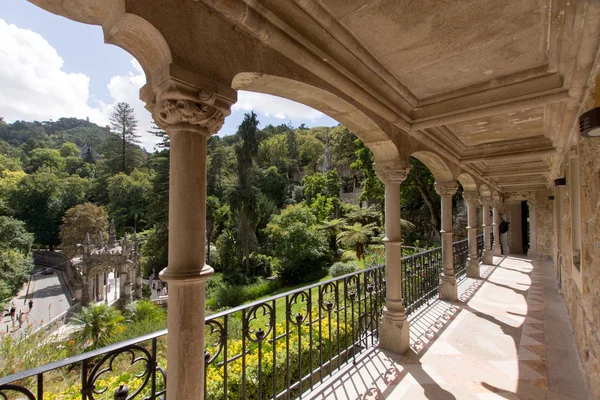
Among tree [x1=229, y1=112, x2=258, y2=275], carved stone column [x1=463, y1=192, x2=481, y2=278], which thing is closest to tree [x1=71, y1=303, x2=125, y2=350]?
tree [x1=229, y1=112, x2=258, y2=275]

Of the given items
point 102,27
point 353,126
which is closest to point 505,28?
point 353,126

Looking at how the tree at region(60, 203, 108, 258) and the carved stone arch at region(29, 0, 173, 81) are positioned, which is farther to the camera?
the tree at region(60, 203, 108, 258)

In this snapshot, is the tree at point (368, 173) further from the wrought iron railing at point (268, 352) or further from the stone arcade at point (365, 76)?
the stone arcade at point (365, 76)

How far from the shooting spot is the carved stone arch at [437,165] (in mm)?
4572

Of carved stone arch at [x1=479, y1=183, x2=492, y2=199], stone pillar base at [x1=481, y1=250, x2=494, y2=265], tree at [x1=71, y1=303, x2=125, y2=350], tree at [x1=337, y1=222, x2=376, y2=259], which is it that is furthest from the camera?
tree at [x1=337, y1=222, x2=376, y2=259]

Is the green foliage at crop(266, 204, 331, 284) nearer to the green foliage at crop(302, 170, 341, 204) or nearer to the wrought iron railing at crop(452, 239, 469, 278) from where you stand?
the wrought iron railing at crop(452, 239, 469, 278)

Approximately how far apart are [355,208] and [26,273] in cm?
2264

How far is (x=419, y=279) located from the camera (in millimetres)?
5273

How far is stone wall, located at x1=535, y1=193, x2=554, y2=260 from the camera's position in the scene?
11219 millimetres

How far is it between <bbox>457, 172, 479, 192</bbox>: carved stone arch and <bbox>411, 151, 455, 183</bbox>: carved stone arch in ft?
4.49

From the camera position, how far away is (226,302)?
45.8 ft

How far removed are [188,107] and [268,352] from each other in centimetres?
329

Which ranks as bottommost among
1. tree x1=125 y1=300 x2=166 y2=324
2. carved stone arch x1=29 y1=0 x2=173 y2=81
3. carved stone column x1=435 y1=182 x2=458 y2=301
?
tree x1=125 y1=300 x2=166 y2=324

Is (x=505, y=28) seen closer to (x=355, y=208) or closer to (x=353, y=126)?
(x=353, y=126)
